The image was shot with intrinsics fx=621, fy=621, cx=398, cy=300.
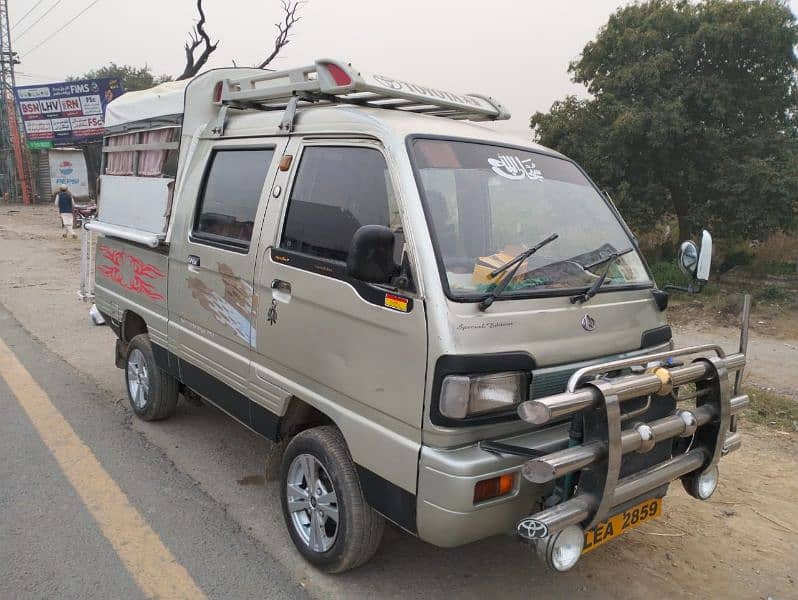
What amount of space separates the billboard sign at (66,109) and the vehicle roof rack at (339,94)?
27269 millimetres

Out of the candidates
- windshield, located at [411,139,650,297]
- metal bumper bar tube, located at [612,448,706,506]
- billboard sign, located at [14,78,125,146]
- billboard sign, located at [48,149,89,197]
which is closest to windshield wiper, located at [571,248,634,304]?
windshield, located at [411,139,650,297]

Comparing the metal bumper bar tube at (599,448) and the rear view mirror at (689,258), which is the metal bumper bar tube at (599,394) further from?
the rear view mirror at (689,258)

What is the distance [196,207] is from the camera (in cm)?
401

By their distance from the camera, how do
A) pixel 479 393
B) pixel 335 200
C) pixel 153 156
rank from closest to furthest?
pixel 479 393, pixel 335 200, pixel 153 156

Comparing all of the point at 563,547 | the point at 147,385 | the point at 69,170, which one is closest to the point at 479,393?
the point at 563,547

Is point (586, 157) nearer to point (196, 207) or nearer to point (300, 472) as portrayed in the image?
point (196, 207)

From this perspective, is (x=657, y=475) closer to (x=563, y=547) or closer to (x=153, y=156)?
(x=563, y=547)

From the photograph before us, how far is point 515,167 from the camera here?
10.3ft

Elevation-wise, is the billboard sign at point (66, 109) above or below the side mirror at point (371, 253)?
above

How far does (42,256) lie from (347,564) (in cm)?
1485

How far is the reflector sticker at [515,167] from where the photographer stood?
3.09m

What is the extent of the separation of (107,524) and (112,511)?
0.15 meters

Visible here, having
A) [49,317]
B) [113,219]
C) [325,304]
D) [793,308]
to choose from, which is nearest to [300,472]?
[325,304]

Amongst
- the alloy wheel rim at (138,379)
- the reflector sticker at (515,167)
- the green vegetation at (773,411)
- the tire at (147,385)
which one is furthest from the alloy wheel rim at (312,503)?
the green vegetation at (773,411)
